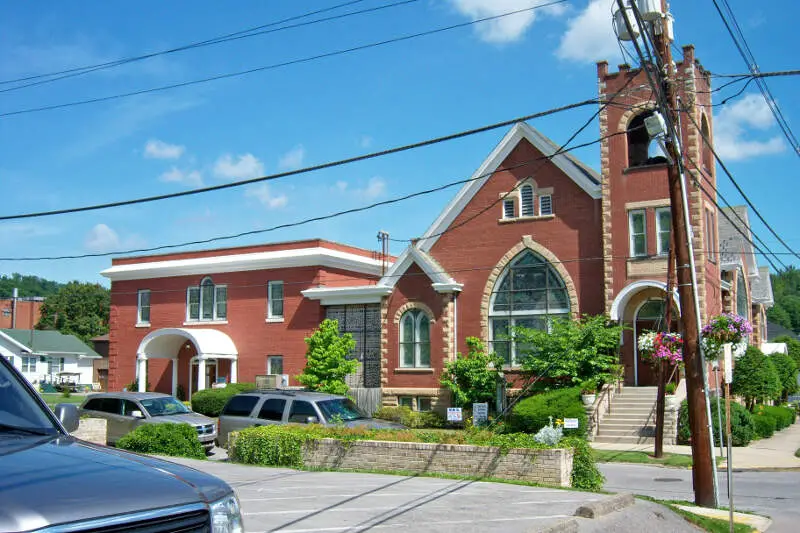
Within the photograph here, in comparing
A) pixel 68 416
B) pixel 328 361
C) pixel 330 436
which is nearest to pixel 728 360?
pixel 330 436

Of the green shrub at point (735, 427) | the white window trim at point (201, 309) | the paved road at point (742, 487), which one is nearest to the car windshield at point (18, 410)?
the paved road at point (742, 487)

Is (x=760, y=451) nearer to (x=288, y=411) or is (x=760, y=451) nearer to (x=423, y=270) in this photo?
(x=423, y=270)

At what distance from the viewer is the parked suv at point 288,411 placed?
18.5 meters

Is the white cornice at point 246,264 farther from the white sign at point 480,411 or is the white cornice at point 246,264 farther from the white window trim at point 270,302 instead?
the white sign at point 480,411

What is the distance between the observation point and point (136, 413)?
21.5 meters

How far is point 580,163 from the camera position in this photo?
107ft

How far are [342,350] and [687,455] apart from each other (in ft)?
50.9

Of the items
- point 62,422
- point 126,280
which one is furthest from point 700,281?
point 126,280

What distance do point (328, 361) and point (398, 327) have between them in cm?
328

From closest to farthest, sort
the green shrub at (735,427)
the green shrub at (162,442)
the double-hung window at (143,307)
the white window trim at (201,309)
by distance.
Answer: the green shrub at (162,442) < the green shrub at (735,427) < the white window trim at (201,309) < the double-hung window at (143,307)

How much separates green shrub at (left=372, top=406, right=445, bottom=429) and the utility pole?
17288 millimetres

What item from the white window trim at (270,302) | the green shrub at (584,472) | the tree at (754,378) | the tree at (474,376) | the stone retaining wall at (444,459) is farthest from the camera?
the white window trim at (270,302)

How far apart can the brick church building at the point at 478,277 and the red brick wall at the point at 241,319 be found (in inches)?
3.0

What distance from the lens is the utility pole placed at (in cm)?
1359
